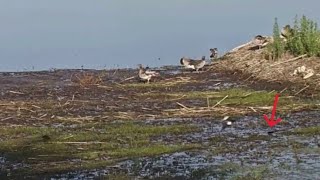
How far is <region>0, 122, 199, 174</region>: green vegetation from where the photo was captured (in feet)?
39.8

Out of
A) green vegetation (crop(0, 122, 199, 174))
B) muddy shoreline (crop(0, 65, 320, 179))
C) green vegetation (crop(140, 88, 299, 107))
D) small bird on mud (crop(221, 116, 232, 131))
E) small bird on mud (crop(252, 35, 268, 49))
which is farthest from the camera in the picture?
small bird on mud (crop(252, 35, 268, 49))

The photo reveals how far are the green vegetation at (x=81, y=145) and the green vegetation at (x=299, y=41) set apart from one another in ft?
28.6

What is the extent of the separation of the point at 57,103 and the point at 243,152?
24.2 feet

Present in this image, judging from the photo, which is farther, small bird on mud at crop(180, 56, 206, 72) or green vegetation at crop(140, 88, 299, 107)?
small bird on mud at crop(180, 56, 206, 72)

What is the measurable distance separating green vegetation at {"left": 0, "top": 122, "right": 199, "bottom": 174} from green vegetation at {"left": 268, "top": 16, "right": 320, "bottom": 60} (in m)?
8.71

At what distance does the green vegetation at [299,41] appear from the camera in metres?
22.5

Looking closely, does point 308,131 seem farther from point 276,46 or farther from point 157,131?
point 276,46

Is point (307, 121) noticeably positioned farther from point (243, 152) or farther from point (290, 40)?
point (290, 40)

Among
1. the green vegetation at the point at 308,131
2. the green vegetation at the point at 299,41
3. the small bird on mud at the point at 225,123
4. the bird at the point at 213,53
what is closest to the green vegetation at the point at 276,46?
the green vegetation at the point at 299,41

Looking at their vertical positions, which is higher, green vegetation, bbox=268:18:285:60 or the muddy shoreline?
green vegetation, bbox=268:18:285:60

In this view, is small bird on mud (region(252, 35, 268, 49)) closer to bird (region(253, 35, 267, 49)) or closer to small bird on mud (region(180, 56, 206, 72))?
bird (region(253, 35, 267, 49))

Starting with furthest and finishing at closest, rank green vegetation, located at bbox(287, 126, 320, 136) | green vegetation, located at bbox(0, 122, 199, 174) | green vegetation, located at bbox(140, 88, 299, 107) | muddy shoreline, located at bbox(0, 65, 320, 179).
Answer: green vegetation, located at bbox(140, 88, 299, 107) < green vegetation, located at bbox(287, 126, 320, 136) < green vegetation, located at bbox(0, 122, 199, 174) < muddy shoreline, located at bbox(0, 65, 320, 179)

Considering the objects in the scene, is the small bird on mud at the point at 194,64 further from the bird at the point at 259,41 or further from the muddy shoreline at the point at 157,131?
the muddy shoreline at the point at 157,131

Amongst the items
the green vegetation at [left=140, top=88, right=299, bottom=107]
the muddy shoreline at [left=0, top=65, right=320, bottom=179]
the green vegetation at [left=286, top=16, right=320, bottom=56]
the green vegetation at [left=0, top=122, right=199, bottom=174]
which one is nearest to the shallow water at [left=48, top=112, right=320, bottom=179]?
the muddy shoreline at [left=0, top=65, right=320, bottom=179]
